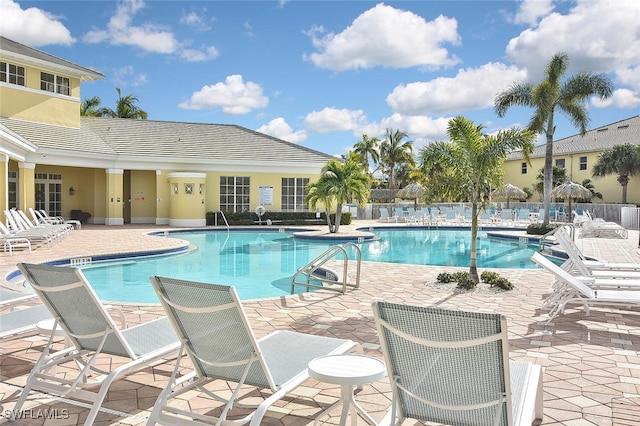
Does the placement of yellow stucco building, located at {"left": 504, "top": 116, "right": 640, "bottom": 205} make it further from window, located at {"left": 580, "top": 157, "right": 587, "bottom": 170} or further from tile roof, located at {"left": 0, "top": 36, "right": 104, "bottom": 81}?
tile roof, located at {"left": 0, "top": 36, "right": 104, "bottom": 81}

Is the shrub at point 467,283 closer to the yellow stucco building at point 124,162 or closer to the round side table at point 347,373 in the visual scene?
the round side table at point 347,373

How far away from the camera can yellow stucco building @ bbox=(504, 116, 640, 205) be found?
40000 mm

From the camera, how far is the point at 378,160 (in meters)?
47.0

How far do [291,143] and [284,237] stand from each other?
9630mm

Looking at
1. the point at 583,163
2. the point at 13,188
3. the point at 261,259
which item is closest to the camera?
the point at 261,259

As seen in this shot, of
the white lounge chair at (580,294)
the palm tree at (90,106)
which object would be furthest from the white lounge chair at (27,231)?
the palm tree at (90,106)

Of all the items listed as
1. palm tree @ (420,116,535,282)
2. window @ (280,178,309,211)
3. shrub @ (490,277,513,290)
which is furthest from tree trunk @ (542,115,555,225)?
shrub @ (490,277,513,290)

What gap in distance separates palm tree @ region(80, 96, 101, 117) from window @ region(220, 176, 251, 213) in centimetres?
2096

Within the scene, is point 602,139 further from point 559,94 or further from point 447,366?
point 447,366

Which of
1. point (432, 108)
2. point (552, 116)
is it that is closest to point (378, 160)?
point (432, 108)

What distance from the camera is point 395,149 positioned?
46.3m

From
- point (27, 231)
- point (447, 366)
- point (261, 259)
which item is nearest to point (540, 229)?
point (261, 259)

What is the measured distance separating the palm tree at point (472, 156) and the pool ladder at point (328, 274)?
82.3 inches

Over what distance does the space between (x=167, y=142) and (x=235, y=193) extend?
442cm
